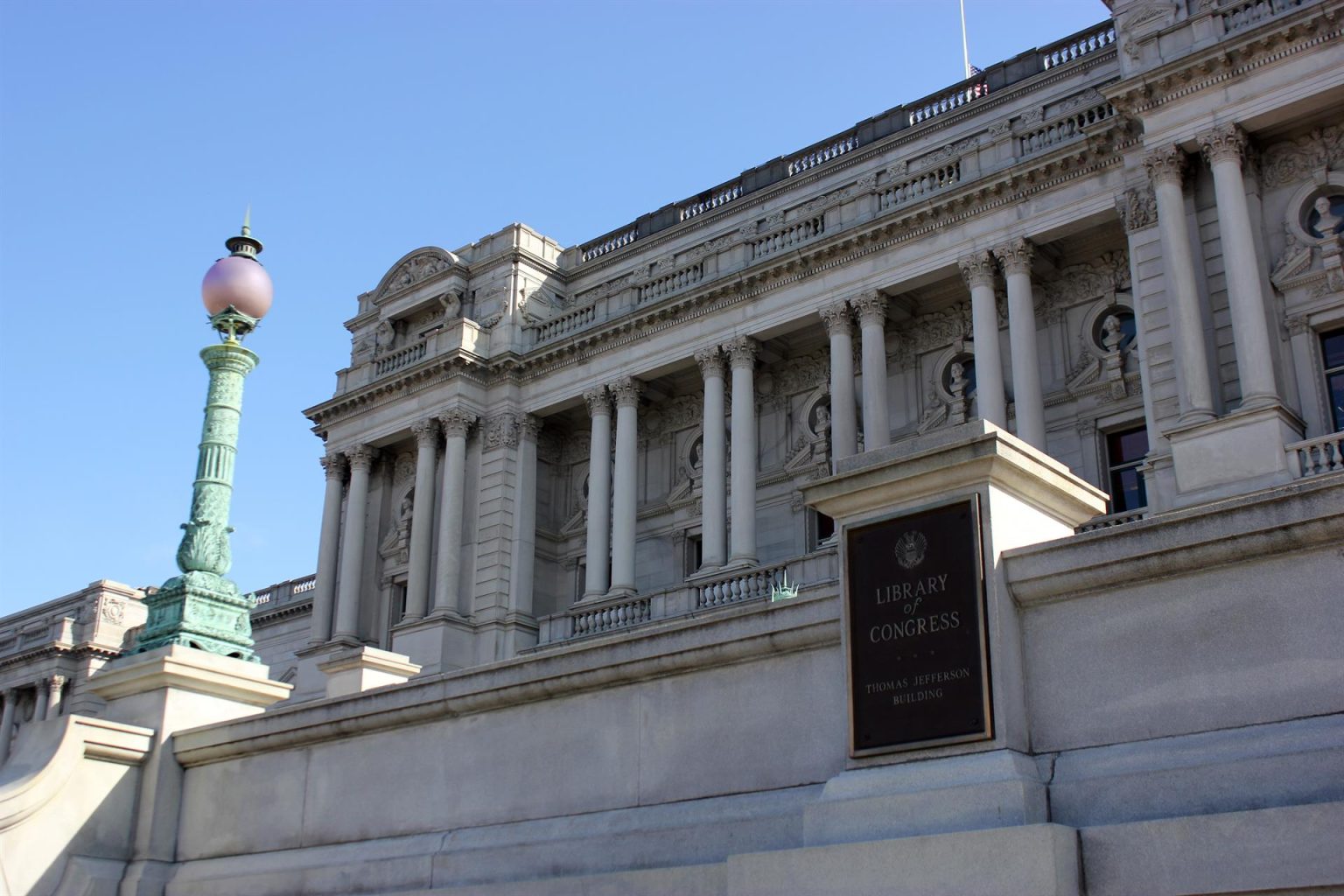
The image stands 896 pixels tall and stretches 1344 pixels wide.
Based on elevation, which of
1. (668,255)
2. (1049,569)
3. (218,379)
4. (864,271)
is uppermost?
(668,255)

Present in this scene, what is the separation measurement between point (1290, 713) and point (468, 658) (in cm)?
3742

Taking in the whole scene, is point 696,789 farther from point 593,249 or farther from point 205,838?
point 593,249

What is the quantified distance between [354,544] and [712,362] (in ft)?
48.3

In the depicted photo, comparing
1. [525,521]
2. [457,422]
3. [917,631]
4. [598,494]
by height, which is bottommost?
[917,631]

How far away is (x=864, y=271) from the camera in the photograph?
39.9 metres

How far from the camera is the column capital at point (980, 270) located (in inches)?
1471

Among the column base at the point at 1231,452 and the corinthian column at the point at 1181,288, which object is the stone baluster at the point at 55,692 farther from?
the column base at the point at 1231,452

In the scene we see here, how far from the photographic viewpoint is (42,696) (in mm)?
77938

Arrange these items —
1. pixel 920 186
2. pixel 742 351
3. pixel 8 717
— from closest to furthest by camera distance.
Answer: pixel 920 186
pixel 742 351
pixel 8 717

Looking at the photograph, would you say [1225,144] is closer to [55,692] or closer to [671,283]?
[671,283]

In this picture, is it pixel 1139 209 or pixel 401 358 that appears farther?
pixel 401 358

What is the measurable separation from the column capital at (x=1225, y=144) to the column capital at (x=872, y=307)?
10.2 m

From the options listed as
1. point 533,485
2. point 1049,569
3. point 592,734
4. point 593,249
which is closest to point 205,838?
point 592,734

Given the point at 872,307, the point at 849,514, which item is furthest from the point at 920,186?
the point at 849,514
